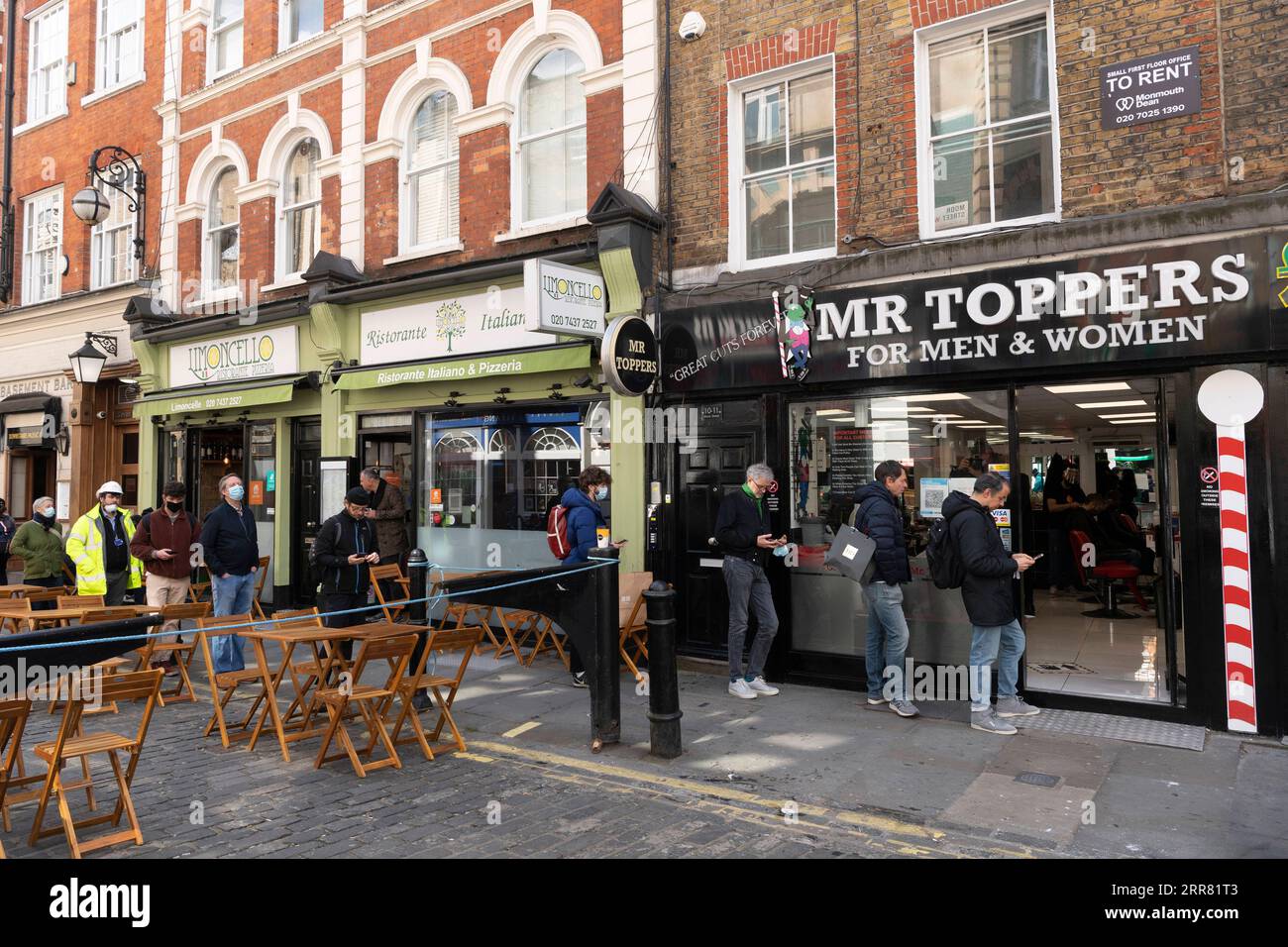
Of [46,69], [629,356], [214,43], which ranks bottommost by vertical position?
[629,356]

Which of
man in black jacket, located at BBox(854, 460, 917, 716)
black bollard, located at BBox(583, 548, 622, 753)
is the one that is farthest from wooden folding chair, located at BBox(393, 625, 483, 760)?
man in black jacket, located at BBox(854, 460, 917, 716)

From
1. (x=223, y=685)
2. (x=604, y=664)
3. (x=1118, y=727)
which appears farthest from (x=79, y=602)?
(x=1118, y=727)

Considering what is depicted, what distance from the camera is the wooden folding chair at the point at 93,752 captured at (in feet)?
14.5

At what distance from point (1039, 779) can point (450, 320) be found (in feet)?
27.1

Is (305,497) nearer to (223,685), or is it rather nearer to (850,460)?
(223,685)

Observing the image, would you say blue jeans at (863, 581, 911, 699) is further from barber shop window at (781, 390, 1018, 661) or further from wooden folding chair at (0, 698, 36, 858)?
wooden folding chair at (0, 698, 36, 858)

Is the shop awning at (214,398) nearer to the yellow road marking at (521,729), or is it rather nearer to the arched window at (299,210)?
the arched window at (299,210)

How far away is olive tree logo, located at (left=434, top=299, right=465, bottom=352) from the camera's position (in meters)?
10.8

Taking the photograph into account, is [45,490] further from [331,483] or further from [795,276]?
[795,276]

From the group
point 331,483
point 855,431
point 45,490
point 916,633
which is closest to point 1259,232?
point 855,431

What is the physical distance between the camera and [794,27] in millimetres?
8500

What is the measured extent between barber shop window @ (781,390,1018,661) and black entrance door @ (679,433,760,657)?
0.67 metres

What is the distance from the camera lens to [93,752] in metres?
4.47

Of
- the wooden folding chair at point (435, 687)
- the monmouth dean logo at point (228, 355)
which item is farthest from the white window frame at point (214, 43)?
the wooden folding chair at point (435, 687)
